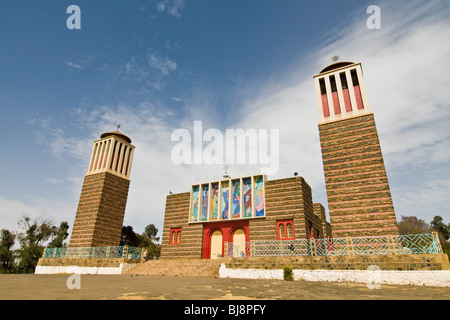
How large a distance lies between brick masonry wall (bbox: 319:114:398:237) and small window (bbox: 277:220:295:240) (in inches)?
203

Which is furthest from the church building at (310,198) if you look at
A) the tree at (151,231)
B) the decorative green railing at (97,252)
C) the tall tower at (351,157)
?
the tree at (151,231)

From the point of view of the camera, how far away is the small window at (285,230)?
18809 millimetres

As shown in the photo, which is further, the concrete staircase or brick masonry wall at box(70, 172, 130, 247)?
brick masonry wall at box(70, 172, 130, 247)

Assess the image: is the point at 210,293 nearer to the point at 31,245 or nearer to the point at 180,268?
the point at 180,268

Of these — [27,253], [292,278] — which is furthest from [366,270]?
[27,253]

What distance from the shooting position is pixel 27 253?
3588 cm

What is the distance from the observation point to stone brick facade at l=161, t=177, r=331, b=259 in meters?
19.2

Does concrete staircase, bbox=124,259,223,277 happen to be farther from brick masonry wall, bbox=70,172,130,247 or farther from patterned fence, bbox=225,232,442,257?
brick masonry wall, bbox=70,172,130,247

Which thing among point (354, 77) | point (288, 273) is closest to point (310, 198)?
point (354, 77)

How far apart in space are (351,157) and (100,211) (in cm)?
2159

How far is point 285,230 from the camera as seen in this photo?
62.4 feet

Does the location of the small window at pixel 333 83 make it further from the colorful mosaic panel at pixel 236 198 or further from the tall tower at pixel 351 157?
the colorful mosaic panel at pixel 236 198

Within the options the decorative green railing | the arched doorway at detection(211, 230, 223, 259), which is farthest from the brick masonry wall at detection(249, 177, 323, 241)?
the decorative green railing
